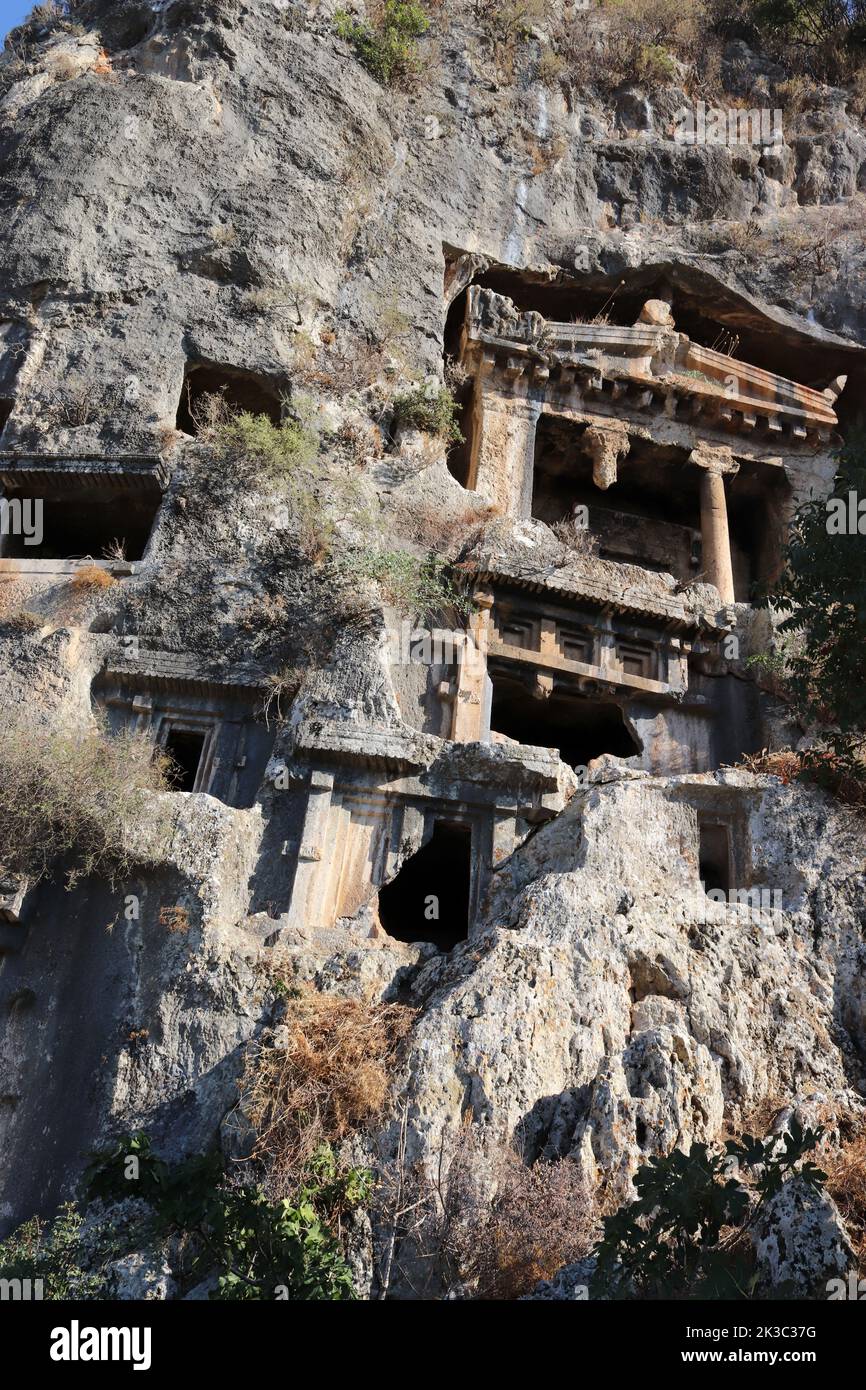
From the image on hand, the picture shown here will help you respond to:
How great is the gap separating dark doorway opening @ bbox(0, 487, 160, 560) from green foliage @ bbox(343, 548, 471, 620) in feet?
10.1

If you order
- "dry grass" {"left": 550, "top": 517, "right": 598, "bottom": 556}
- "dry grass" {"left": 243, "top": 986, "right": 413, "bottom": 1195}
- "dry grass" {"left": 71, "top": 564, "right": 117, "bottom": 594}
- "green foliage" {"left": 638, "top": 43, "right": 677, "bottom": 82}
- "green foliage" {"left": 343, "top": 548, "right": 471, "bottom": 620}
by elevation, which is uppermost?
"green foliage" {"left": 638, "top": 43, "right": 677, "bottom": 82}

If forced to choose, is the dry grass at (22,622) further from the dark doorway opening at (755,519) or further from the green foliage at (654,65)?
the green foliage at (654,65)

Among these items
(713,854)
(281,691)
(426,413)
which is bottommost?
(713,854)

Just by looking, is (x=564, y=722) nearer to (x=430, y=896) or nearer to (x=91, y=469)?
(x=430, y=896)

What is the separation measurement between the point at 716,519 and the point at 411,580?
6745mm

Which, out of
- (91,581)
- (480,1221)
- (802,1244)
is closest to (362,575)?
(91,581)

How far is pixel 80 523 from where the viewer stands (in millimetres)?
16422

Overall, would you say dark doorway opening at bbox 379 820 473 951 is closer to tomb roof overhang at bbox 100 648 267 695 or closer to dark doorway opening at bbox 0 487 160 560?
tomb roof overhang at bbox 100 648 267 695

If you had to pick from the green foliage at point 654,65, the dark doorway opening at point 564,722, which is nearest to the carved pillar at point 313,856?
the dark doorway opening at point 564,722

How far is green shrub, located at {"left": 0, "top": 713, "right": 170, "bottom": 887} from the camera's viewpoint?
11.4 m

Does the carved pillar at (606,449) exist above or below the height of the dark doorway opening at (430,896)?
above

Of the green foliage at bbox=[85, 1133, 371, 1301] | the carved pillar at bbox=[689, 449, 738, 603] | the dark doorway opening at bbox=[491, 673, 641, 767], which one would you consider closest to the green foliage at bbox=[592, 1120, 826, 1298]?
the green foliage at bbox=[85, 1133, 371, 1301]

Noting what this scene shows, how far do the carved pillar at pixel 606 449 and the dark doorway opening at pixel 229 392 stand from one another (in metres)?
5.49

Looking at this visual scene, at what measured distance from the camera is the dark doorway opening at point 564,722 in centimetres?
1603
